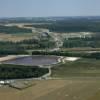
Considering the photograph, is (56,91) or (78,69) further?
(78,69)

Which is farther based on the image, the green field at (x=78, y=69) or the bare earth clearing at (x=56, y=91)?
the green field at (x=78, y=69)

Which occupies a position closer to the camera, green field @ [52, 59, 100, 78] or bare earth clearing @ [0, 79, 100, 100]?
bare earth clearing @ [0, 79, 100, 100]

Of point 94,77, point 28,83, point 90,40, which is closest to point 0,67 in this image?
point 28,83

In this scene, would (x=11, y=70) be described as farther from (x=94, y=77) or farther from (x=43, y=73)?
(x=94, y=77)
